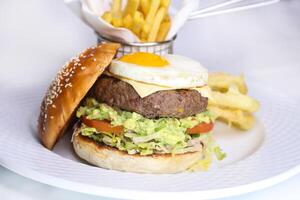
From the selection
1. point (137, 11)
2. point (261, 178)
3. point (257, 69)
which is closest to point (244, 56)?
point (257, 69)

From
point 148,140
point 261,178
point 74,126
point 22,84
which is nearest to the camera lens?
point 261,178

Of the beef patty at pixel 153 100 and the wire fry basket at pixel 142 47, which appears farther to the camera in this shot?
the wire fry basket at pixel 142 47

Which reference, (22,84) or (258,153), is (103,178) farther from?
(22,84)

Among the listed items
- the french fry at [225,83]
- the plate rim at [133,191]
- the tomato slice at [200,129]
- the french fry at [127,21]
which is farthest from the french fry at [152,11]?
the plate rim at [133,191]

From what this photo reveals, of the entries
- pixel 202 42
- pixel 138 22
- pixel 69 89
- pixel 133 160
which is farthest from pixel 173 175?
pixel 202 42

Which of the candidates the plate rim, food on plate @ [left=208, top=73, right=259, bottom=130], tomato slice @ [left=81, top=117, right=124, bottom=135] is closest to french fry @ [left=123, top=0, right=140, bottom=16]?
food on plate @ [left=208, top=73, right=259, bottom=130]

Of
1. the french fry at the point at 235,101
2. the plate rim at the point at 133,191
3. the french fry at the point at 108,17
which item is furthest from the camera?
the french fry at the point at 108,17

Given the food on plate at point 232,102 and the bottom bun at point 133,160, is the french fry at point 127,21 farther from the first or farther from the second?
the bottom bun at point 133,160
